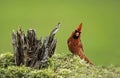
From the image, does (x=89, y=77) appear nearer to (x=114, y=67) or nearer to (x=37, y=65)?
(x=37, y=65)

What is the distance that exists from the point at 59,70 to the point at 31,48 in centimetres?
29

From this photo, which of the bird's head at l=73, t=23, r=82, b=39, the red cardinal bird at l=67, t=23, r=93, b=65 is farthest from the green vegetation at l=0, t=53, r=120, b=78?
the bird's head at l=73, t=23, r=82, b=39

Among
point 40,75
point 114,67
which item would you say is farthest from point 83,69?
point 114,67

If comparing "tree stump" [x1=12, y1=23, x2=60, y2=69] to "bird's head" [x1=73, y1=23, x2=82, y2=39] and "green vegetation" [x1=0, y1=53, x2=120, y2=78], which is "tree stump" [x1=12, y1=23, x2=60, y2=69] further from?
"bird's head" [x1=73, y1=23, x2=82, y2=39]

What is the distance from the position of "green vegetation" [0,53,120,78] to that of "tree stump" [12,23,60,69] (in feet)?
0.26

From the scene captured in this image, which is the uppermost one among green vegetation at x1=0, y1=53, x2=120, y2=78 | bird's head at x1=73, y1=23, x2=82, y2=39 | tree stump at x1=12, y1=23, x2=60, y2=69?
bird's head at x1=73, y1=23, x2=82, y2=39

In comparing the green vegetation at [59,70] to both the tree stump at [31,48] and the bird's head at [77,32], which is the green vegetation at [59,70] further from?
the bird's head at [77,32]

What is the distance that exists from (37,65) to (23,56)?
0.14 m

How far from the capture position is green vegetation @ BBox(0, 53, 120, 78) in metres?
4.04

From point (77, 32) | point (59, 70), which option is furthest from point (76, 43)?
point (59, 70)

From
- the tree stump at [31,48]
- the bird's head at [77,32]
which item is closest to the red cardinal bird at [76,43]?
the bird's head at [77,32]

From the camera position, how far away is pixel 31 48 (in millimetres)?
4172

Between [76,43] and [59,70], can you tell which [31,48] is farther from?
[76,43]

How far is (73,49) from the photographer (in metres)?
4.57
